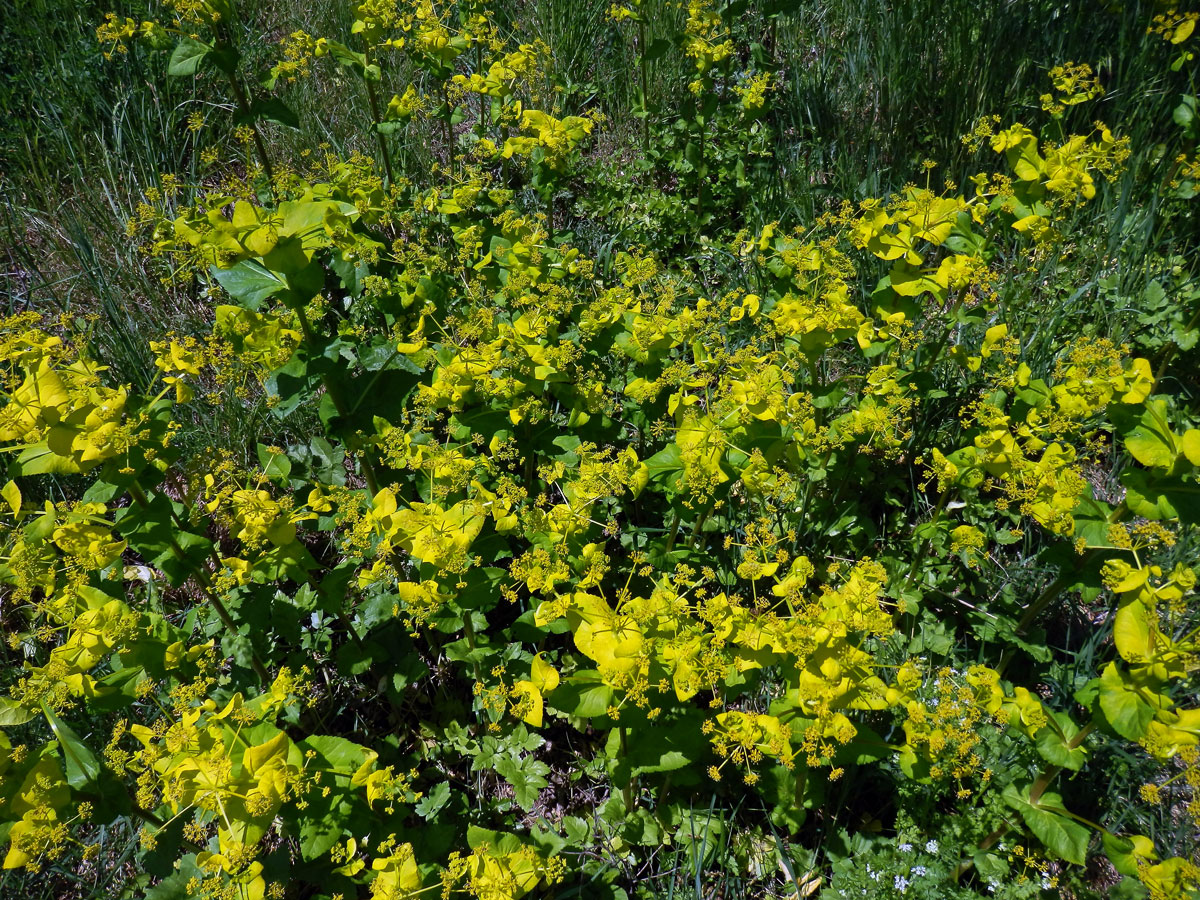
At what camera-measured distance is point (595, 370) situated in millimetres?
2535

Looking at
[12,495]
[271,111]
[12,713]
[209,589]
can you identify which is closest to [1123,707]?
[209,589]

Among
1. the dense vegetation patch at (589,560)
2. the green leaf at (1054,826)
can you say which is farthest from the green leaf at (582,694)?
the green leaf at (1054,826)

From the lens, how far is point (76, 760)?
178 centimetres

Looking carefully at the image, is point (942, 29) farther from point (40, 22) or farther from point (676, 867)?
point (40, 22)

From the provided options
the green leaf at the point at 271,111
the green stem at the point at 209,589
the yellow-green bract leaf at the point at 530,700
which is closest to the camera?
the yellow-green bract leaf at the point at 530,700

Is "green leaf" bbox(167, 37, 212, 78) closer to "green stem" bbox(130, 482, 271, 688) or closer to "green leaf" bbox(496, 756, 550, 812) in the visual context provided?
"green stem" bbox(130, 482, 271, 688)

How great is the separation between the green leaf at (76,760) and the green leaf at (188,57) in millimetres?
1891

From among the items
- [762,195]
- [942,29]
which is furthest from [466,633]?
[942,29]

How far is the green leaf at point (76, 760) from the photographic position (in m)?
1.76

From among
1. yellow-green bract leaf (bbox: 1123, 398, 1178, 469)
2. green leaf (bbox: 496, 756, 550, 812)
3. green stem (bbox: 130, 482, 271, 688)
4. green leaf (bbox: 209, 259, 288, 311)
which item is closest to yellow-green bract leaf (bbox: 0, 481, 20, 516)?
green stem (bbox: 130, 482, 271, 688)

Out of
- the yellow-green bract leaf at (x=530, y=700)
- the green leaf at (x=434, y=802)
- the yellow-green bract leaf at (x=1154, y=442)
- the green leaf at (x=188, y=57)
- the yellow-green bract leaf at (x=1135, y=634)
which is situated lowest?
the green leaf at (x=434, y=802)

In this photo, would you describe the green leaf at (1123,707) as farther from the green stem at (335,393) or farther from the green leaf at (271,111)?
the green leaf at (271,111)

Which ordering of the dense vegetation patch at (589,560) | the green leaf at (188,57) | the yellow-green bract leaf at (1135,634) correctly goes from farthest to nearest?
the green leaf at (188,57) < the dense vegetation patch at (589,560) < the yellow-green bract leaf at (1135,634)

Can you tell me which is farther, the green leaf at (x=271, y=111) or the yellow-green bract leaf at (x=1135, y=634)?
the green leaf at (x=271, y=111)
